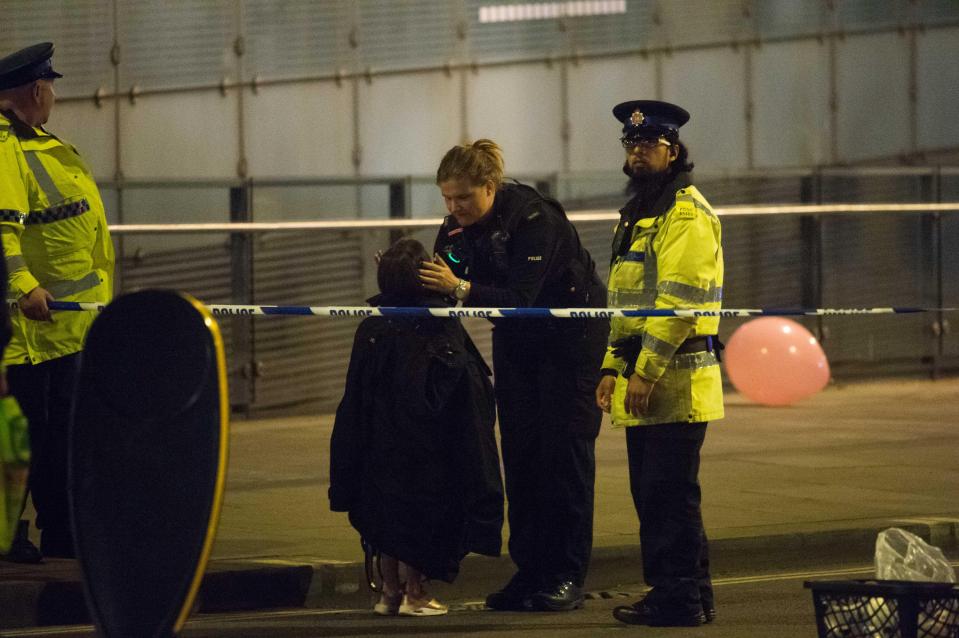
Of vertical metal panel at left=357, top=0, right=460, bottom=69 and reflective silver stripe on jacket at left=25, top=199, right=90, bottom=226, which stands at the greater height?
vertical metal panel at left=357, top=0, right=460, bottom=69

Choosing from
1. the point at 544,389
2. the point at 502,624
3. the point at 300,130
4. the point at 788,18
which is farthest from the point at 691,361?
the point at 788,18

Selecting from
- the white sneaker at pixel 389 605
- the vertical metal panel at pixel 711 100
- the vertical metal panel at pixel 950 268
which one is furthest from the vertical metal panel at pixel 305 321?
the white sneaker at pixel 389 605

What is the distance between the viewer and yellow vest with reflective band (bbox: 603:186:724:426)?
707 cm

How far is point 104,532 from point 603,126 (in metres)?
12.8

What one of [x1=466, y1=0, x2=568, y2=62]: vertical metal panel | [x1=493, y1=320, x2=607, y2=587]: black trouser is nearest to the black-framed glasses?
[x1=493, y1=320, x2=607, y2=587]: black trouser

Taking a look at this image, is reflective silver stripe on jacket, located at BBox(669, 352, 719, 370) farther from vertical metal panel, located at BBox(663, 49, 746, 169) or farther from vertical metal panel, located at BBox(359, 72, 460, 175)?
vertical metal panel, located at BBox(663, 49, 746, 169)

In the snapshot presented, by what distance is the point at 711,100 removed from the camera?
19.4 meters

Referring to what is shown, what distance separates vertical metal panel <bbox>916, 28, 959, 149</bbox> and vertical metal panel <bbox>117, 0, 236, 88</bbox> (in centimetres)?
835

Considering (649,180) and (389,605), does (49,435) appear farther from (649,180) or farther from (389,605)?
(649,180)

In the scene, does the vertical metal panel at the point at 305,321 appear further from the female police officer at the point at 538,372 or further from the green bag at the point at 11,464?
the green bag at the point at 11,464

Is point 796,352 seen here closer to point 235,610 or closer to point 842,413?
point 842,413

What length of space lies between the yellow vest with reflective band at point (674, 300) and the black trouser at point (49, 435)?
89.6 inches

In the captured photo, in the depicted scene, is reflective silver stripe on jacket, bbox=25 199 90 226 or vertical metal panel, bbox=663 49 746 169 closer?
reflective silver stripe on jacket, bbox=25 199 90 226

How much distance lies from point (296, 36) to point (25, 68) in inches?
330
